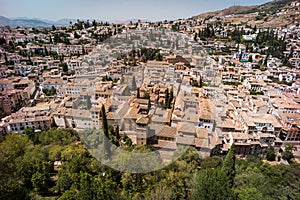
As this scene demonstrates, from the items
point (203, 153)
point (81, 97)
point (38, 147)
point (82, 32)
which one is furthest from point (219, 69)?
point (82, 32)

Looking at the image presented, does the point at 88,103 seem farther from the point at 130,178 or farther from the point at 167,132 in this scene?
the point at 130,178

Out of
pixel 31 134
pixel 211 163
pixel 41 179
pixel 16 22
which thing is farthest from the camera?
pixel 16 22

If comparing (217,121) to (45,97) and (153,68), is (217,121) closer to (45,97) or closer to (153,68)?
(153,68)

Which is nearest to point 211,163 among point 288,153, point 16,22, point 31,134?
point 288,153

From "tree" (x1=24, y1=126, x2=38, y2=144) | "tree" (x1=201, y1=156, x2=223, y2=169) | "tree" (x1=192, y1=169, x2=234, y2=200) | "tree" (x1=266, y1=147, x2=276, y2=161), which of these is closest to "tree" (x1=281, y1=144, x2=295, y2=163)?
"tree" (x1=266, y1=147, x2=276, y2=161)

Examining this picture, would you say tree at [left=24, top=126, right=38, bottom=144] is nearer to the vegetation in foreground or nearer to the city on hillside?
the city on hillside

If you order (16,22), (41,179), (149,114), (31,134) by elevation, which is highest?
(16,22)

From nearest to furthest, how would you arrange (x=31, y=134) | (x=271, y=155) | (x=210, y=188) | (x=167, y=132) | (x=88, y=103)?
(x=210, y=188) < (x=167, y=132) < (x=271, y=155) < (x=31, y=134) < (x=88, y=103)

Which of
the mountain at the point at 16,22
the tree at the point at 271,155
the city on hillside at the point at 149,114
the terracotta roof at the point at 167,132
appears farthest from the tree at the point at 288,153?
the mountain at the point at 16,22

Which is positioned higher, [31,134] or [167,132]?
[167,132]

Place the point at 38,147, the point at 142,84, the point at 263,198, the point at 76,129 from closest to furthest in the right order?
the point at 263,198 → the point at 38,147 → the point at 76,129 → the point at 142,84
